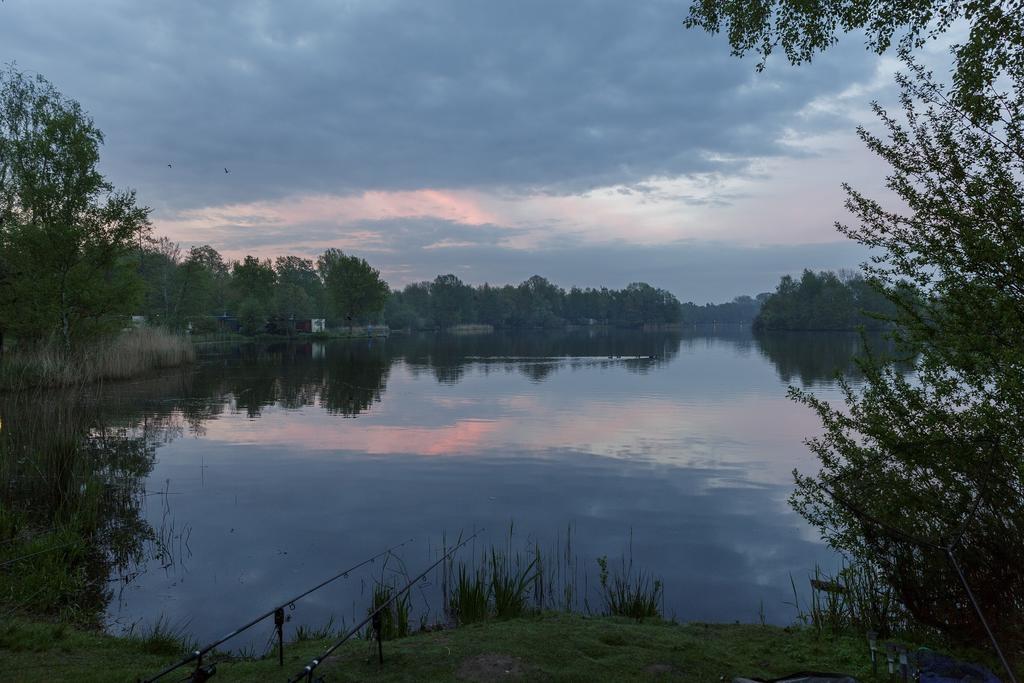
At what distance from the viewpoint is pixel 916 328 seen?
775 centimetres

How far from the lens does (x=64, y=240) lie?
3338 centimetres

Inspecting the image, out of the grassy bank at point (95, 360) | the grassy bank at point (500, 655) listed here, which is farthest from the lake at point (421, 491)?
the grassy bank at point (95, 360)

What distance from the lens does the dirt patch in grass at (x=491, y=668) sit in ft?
19.4

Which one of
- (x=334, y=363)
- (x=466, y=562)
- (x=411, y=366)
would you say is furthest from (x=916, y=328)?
(x=334, y=363)

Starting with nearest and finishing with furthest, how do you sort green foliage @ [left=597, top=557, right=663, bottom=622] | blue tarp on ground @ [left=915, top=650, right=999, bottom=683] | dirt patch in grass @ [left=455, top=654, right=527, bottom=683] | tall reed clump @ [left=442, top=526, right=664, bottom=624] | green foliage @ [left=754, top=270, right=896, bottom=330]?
blue tarp on ground @ [left=915, top=650, right=999, bottom=683], dirt patch in grass @ [left=455, top=654, right=527, bottom=683], tall reed clump @ [left=442, top=526, right=664, bottom=624], green foliage @ [left=597, top=557, right=663, bottom=622], green foliage @ [left=754, top=270, right=896, bottom=330]

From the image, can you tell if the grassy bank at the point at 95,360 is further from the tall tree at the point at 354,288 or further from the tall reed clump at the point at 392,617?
the tall tree at the point at 354,288

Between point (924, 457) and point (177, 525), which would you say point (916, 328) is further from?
point (177, 525)

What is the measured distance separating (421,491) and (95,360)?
30212 millimetres

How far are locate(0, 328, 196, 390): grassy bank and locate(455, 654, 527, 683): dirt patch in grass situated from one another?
2247cm

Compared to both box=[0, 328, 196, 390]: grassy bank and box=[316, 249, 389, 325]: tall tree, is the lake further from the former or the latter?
box=[316, 249, 389, 325]: tall tree

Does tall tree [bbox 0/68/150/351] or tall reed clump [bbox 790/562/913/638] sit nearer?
tall reed clump [bbox 790/562/913/638]

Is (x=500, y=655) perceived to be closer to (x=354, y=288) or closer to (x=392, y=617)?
(x=392, y=617)

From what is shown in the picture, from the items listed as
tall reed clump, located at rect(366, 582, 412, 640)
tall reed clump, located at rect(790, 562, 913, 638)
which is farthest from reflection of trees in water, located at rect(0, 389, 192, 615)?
tall reed clump, located at rect(790, 562, 913, 638)

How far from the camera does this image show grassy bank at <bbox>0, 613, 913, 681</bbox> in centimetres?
597
